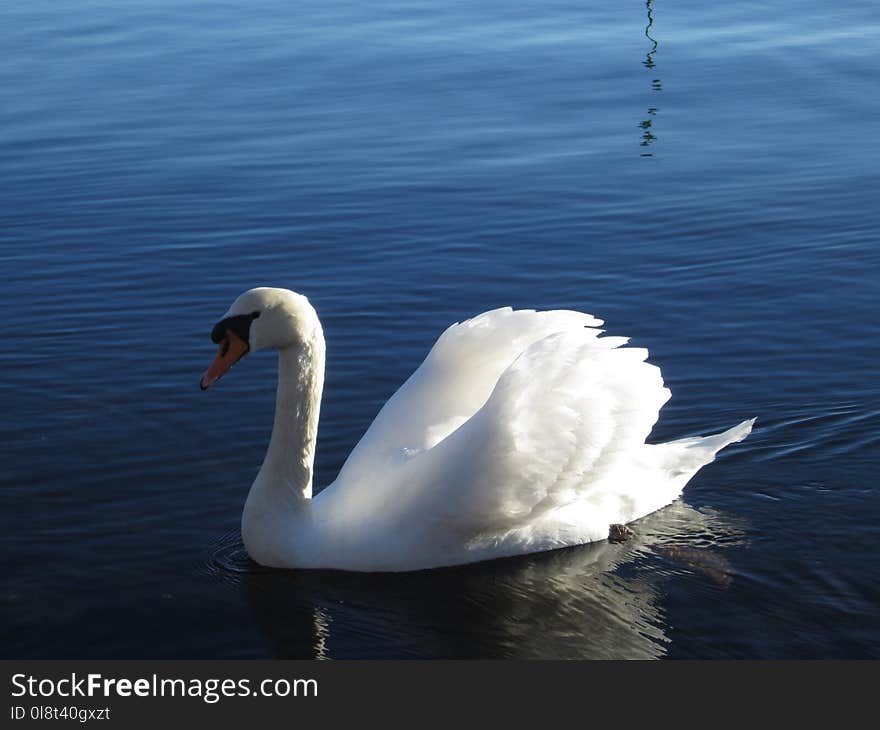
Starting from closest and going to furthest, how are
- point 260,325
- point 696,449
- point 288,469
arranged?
point 260,325
point 288,469
point 696,449

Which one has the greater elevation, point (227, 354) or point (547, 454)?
point (227, 354)

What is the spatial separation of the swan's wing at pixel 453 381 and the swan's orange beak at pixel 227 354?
0.91 metres

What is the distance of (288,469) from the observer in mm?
8148

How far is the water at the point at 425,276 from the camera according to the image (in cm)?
774

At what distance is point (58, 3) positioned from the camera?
27.0 m

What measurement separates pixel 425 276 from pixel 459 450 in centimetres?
548

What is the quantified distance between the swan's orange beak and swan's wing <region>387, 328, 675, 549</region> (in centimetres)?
106

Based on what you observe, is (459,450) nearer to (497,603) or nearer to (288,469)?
(497,603)

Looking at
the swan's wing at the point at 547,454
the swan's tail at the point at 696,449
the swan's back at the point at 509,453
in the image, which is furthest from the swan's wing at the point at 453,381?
the swan's tail at the point at 696,449

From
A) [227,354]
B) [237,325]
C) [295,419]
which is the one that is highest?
[237,325]

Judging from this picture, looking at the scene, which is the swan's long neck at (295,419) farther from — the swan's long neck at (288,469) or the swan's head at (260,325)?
the swan's head at (260,325)

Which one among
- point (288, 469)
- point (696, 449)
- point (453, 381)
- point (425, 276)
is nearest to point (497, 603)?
point (288, 469)

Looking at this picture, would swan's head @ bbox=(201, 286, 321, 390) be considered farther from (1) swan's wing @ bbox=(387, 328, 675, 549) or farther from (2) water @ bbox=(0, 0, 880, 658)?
(2) water @ bbox=(0, 0, 880, 658)

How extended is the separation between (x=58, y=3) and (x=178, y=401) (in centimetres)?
1842
